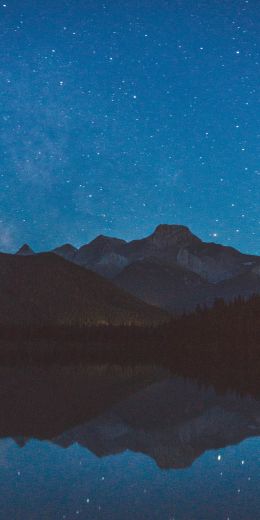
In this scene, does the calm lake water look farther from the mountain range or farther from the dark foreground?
the dark foreground

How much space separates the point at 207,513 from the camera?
1786 cm

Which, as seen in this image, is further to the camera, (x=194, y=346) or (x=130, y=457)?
(x=194, y=346)

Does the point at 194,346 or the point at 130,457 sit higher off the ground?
the point at 194,346

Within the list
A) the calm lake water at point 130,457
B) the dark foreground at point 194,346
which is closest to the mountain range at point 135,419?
the calm lake water at point 130,457

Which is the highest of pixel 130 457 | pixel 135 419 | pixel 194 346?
pixel 194 346

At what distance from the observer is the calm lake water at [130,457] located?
18719 mm

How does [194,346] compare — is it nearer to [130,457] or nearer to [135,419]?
[135,419]

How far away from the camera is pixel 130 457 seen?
27016 millimetres

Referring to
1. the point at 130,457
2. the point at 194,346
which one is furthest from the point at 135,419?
the point at 194,346

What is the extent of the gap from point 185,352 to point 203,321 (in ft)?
35.4

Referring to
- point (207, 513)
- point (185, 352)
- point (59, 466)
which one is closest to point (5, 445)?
point (59, 466)

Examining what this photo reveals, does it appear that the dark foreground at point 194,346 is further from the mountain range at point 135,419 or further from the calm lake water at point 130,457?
the calm lake water at point 130,457

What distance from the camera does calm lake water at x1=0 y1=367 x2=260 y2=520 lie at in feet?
61.4

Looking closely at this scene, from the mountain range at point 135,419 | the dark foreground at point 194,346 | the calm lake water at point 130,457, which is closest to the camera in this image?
the calm lake water at point 130,457
